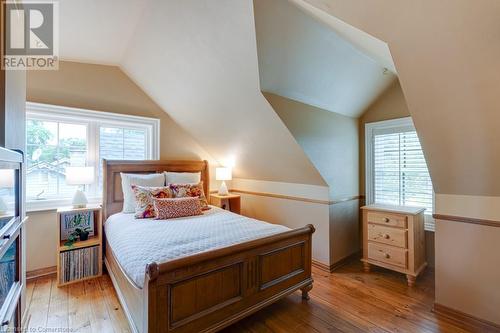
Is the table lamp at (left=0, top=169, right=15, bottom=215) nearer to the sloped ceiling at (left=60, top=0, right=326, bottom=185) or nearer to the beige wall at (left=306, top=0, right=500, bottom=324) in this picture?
the sloped ceiling at (left=60, top=0, right=326, bottom=185)

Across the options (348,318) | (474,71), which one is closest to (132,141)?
(348,318)

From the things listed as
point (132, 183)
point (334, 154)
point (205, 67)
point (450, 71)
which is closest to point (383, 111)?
point (334, 154)

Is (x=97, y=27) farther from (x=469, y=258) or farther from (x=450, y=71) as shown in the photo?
(x=469, y=258)

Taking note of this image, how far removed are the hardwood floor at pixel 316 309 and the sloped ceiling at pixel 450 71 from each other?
1121 mm

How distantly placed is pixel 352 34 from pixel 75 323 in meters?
3.09

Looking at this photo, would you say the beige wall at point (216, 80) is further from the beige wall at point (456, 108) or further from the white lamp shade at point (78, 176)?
the white lamp shade at point (78, 176)

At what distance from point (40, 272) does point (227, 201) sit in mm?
2366

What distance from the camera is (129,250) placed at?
1.84 meters

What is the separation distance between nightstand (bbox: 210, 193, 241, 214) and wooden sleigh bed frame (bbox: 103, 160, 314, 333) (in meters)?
1.67

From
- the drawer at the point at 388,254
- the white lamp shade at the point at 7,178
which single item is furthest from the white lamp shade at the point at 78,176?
the drawer at the point at 388,254

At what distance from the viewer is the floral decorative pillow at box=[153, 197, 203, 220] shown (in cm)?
267

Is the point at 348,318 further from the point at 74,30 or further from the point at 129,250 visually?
the point at 74,30

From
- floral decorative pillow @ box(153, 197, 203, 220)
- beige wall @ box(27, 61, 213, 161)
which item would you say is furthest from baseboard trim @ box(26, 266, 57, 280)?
beige wall @ box(27, 61, 213, 161)

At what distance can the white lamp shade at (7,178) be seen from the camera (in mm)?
1075
